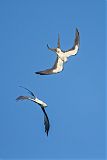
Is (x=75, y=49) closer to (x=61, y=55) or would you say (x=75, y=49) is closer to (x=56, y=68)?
(x=61, y=55)

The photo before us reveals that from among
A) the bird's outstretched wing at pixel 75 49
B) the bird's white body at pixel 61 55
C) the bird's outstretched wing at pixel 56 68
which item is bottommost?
the bird's outstretched wing at pixel 56 68

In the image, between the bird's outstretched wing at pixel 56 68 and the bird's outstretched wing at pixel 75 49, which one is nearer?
the bird's outstretched wing at pixel 56 68

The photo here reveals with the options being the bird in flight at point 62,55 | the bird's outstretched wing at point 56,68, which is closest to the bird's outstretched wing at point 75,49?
the bird in flight at point 62,55

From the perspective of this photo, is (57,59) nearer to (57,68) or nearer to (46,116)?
(57,68)

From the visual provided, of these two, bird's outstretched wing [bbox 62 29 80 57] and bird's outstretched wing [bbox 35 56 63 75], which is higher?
bird's outstretched wing [bbox 62 29 80 57]

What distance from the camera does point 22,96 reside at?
8.16 meters

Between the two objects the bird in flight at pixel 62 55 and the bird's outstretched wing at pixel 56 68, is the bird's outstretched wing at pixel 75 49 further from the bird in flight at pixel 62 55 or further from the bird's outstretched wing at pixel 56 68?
the bird's outstretched wing at pixel 56 68

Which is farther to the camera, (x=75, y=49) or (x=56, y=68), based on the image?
(x=75, y=49)

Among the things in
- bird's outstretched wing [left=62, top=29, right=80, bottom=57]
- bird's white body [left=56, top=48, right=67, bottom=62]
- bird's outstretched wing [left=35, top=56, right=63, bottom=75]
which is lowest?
bird's outstretched wing [left=35, top=56, right=63, bottom=75]

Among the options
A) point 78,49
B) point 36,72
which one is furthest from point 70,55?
point 36,72

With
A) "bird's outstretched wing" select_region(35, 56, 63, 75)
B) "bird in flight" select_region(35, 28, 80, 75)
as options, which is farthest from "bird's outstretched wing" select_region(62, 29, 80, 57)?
"bird's outstretched wing" select_region(35, 56, 63, 75)

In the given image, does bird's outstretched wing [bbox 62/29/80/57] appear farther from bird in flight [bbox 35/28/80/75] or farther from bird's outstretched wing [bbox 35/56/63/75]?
bird's outstretched wing [bbox 35/56/63/75]

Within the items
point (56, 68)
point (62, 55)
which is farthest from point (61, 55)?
point (56, 68)

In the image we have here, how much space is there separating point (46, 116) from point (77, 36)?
4.87 ft
